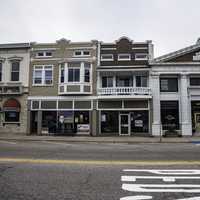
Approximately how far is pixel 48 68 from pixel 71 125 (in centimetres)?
679

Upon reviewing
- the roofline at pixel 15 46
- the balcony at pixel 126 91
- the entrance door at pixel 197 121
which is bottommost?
the entrance door at pixel 197 121

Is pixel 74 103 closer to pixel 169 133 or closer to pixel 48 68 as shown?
pixel 48 68

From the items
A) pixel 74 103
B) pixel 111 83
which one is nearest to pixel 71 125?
pixel 74 103

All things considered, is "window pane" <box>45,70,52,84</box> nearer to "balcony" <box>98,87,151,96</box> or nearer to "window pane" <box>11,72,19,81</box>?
"window pane" <box>11,72,19,81</box>

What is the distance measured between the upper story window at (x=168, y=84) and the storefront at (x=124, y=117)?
2.39 m

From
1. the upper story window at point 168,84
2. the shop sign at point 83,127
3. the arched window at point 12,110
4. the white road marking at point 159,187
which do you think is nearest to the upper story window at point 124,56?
the upper story window at point 168,84

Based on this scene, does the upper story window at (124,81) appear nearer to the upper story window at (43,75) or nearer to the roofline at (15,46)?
the upper story window at (43,75)

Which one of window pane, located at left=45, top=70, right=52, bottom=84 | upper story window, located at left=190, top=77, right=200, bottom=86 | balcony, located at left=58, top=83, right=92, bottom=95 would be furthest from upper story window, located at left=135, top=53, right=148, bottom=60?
window pane, located at left=45, top=70, right=52, bottom=84

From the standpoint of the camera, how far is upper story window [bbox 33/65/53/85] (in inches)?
1077

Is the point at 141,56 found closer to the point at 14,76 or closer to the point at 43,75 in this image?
the point at 43,75

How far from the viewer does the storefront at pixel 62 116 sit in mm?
26281

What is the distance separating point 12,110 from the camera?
90.4 ft

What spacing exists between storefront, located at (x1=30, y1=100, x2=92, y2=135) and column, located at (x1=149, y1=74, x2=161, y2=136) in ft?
21.6

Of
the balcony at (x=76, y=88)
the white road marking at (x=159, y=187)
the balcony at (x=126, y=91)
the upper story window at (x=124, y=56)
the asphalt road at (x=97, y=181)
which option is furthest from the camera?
the upper story window at (x=124, y=56)
